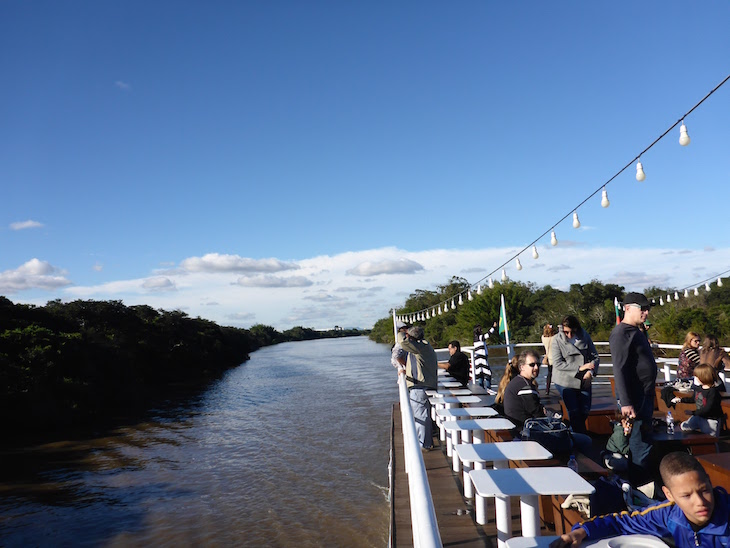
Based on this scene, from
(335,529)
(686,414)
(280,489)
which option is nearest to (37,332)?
(280,489)

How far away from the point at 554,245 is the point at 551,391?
272 centimetres

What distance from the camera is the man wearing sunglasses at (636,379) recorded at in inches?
140

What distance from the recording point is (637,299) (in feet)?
12.1

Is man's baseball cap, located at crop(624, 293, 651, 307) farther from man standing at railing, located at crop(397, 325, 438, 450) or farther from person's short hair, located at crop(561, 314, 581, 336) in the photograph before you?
man standing at railing, located at crop(397, 325, 438, 450)

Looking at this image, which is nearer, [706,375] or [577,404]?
[706,375]

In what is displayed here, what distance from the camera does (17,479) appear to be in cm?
1298

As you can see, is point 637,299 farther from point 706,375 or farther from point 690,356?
point 690,356

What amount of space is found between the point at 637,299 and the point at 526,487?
1.93m

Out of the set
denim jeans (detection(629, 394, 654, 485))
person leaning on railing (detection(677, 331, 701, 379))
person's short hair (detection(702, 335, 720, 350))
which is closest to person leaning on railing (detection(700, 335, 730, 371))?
person's short hair (detection(702, 335, 720, 350))

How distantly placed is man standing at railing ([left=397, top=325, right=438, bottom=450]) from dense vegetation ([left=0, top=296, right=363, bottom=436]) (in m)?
18.8

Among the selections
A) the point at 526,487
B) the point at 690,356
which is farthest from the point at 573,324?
the point at 526,487

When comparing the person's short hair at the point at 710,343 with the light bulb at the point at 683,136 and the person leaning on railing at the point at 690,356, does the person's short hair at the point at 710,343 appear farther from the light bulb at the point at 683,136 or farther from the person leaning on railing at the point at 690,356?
the light bulb at the point at 683,136

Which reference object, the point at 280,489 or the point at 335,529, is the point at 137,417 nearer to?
the point at 280,489

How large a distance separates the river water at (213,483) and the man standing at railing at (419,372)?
2298 millimetres
